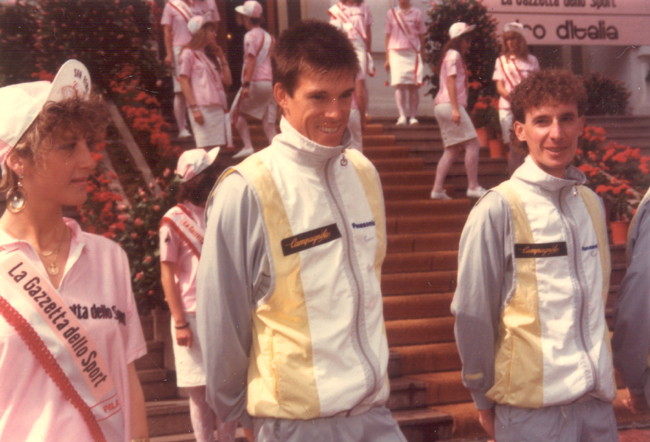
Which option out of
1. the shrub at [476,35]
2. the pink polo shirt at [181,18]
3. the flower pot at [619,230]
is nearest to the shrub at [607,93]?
the shrub at [476,35]

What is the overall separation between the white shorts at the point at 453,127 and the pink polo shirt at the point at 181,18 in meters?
3.02

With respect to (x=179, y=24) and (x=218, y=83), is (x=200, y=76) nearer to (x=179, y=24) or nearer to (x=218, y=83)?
(x=218, y=83)

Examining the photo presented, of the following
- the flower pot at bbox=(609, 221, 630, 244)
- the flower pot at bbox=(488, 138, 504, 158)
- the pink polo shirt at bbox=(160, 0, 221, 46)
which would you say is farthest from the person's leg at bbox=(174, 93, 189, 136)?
the flower pot at bbox=(609, 221, 630, 244)

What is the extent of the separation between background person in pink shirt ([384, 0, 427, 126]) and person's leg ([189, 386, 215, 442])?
6.29 m

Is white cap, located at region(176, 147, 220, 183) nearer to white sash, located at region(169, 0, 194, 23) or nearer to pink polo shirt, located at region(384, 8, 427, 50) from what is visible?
white sash, located at region(169, 0, 194, 23)

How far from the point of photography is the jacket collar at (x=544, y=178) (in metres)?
2.90

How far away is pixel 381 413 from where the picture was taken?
2301 mm

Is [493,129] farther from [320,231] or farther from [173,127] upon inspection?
[320,231]

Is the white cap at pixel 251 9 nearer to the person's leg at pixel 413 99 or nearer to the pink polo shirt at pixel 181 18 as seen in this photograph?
the pink polo shirt at pixel 181 18

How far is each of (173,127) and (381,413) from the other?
7266 mm

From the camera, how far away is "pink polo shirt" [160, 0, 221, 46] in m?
8.49

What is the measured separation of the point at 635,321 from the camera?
9.62 ft

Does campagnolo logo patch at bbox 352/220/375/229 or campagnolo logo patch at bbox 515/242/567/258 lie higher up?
campagnolo logo patch at bbox 352/220/375/229

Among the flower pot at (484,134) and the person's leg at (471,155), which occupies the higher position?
the flower pot at (484,134)
